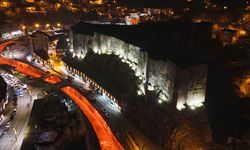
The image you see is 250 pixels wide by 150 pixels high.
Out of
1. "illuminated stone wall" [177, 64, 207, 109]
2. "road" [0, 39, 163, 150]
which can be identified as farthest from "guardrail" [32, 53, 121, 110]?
"illuminated stone wall" [177, 64, 207, 109]

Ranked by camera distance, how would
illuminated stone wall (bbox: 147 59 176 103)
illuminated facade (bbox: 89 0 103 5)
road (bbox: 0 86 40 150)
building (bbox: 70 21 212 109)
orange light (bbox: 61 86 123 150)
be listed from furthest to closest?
illuminated facade (bbox: 89 0 103 5)
illuminated stone wall (bbox: 147 59 176 103)
building (bbox: 70 21 212 109)
road (bbox: 0 86 40 150)
orange light (bbox: 61 86 123 150)

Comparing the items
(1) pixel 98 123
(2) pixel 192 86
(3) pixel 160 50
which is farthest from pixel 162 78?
(1) pixel 98 123

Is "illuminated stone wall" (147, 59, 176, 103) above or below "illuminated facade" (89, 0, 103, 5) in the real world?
below

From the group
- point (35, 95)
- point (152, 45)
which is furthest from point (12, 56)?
point (152, 45)

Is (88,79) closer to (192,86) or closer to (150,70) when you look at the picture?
(150,70)

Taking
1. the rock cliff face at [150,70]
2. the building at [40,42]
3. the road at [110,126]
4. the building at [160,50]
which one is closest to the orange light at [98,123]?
the road at [110,126]

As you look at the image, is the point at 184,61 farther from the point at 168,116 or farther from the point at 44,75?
the point at 44,75

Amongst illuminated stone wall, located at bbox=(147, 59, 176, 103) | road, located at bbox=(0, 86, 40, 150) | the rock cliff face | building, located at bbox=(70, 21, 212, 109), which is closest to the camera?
road, located at bbox=(0, 86, 40, 150)

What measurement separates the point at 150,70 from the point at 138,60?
4976 millimetres

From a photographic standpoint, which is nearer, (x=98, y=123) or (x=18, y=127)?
(x=18, y=127)

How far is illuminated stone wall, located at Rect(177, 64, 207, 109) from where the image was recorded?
40.7 metres

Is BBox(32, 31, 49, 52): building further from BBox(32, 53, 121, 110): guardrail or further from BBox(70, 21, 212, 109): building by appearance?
BBox(70, 21, 212, 109): building

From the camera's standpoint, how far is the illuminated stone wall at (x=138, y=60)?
43219 mm

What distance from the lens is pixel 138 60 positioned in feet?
169
